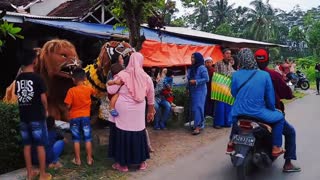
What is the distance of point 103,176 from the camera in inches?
216

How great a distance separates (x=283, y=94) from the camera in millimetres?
5469

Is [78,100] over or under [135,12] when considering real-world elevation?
under

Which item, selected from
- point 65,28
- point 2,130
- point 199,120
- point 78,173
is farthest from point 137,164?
point 65,28

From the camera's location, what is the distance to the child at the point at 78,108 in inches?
223

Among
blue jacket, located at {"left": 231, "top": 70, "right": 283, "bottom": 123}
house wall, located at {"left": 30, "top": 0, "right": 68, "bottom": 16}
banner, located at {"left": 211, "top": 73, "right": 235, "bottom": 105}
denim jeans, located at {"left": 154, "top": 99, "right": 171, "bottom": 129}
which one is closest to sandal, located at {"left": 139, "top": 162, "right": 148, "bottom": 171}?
blue jacket, located at {"left": 231, "top": 70, "right": 283, "bottom": 123}

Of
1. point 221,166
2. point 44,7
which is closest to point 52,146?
point 221,166

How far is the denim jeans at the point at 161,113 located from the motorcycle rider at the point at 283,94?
338 cm

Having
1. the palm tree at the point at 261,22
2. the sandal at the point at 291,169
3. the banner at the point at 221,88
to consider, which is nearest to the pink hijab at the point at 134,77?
the sandal at the point at 291,169

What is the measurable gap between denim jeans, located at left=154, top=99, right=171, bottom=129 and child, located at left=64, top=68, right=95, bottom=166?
2.90 meters

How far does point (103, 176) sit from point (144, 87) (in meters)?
1.35

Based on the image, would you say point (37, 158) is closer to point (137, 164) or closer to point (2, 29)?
point (137, 164)

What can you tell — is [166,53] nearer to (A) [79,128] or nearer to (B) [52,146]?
(A) [79,128]

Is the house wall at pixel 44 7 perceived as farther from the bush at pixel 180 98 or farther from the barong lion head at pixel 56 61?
the barong lion head at pixel 56 61

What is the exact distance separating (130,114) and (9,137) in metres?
1.67
